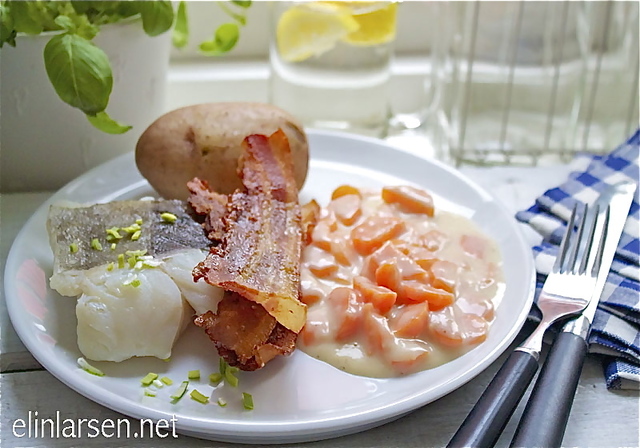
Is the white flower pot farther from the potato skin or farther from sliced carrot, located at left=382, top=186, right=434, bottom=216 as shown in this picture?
sliced carrot, located at left=382, top=186, right=434, bottom=216

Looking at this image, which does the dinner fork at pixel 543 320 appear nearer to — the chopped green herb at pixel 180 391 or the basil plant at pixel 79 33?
the chopped green herb at pixel 180 391

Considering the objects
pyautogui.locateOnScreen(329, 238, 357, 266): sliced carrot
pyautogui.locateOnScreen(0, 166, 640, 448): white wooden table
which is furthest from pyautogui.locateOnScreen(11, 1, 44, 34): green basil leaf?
pyautogui.locateOnScreen(329, 238, 357, 266): sliced carrot

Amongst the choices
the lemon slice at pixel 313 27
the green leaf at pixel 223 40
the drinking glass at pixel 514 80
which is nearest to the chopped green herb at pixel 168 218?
the green leaf at pixel 223 40

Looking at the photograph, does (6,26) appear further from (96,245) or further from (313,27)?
(313,27)

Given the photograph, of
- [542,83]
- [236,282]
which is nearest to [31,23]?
[236,282]

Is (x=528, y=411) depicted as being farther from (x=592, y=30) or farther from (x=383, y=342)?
(x=592, y=30)

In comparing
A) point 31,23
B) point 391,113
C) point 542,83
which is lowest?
point 391,113
